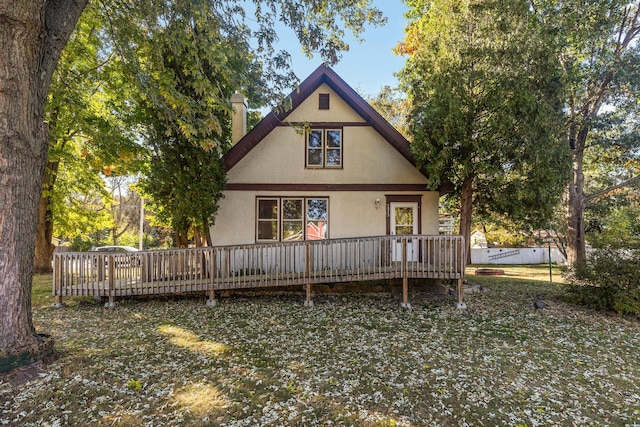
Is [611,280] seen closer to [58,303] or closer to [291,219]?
[291,219]

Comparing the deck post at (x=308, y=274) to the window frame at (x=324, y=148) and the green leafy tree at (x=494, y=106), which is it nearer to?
the window frame at (x=324, y=148)

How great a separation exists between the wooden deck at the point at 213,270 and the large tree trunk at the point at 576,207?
853cm

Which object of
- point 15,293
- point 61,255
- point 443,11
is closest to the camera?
point 15,293

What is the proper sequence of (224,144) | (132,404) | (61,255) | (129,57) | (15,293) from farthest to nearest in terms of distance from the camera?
(224,144), (61,255), (129,57), (15,293), (132,404)

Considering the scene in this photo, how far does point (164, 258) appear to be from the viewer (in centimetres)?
776

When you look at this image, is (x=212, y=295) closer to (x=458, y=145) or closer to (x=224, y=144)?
(x=224, y=144)

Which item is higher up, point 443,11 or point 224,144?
point 443,11

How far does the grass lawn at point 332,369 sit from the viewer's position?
333cm

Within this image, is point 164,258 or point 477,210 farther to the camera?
point 477,210

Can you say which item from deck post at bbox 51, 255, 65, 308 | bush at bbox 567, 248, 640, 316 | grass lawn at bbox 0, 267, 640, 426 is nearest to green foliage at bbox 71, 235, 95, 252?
deck post at bbox 51, 255, 65, 308

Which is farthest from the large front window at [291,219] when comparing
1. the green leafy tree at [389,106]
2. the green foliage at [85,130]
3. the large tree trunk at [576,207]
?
the green leafy tree at [389,106]

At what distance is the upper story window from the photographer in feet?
33.5

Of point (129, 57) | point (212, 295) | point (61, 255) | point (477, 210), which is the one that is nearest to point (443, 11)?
point (477, 210)

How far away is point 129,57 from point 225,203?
185 inches
